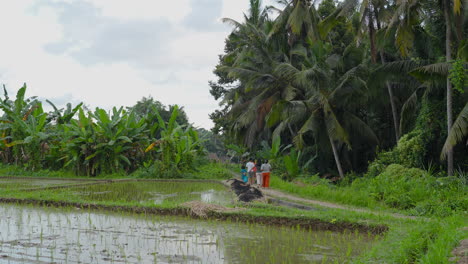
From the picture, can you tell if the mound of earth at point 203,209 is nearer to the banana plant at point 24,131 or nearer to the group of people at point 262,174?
the group of people at point 262,174

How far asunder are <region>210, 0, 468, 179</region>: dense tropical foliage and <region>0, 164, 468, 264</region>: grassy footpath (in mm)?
2239

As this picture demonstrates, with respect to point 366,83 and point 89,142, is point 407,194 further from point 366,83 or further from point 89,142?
point 89,142

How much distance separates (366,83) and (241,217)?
6683 mm

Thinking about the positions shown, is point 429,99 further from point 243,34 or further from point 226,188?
point 243,34

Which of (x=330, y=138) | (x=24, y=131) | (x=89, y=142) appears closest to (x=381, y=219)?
(x=330, y=138)

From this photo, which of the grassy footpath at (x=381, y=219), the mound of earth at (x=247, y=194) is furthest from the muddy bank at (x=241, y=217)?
the mound of earth at (x=247, y=194)

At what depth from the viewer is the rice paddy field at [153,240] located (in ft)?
15.7

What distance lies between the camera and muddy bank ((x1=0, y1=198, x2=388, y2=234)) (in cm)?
647

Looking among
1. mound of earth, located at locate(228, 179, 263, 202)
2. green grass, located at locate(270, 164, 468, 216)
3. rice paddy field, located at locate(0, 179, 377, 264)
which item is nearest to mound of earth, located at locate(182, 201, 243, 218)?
rice paddy field, located at locate(0, 179, 377, 264)

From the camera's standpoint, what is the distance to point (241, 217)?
7281mm

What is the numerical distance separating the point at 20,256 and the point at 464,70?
9035mm

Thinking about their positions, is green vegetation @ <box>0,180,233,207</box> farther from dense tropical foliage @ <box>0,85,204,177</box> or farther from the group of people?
dense tropical foliage @ <box>0,85,204,177</box>

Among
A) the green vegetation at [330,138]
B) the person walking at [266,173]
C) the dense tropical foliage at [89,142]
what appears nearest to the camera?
the green vegetation at [330,138]

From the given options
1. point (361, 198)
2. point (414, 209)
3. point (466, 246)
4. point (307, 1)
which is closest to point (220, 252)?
point (466, 246)
